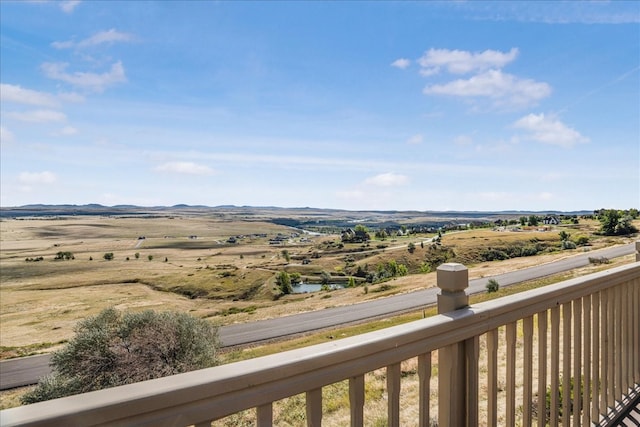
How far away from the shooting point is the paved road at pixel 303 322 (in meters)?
25.2

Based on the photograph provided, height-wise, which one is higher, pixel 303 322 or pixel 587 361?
pixel 587 361

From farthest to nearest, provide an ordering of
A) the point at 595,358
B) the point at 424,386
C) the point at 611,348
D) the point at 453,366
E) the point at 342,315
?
the point at 342,315
the point at 611,348
the point at 595,358
the point at 453,366
the point at 424,386

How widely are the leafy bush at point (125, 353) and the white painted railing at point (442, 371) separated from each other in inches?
356

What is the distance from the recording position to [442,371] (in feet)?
5.05

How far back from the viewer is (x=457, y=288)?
157 centimetres

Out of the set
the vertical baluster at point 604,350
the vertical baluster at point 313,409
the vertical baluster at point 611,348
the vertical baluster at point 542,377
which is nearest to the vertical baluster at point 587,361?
the vertical baluster at point 604,350

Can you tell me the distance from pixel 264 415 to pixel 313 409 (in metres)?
0.16

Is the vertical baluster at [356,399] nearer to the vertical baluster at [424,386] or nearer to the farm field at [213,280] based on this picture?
the vertical baluster at [424,386]

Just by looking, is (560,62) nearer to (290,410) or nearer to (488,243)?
(290,410)

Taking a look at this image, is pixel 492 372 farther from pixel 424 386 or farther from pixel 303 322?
pixel 303 322

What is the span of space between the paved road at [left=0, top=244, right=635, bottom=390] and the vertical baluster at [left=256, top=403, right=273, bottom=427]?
2462 cm

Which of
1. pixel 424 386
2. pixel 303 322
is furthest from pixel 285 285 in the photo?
pixel 424 386

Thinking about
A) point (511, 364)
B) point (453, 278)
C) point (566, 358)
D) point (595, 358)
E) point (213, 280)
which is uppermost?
point (453, 278)

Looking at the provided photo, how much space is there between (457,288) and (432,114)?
35551 millimetres
